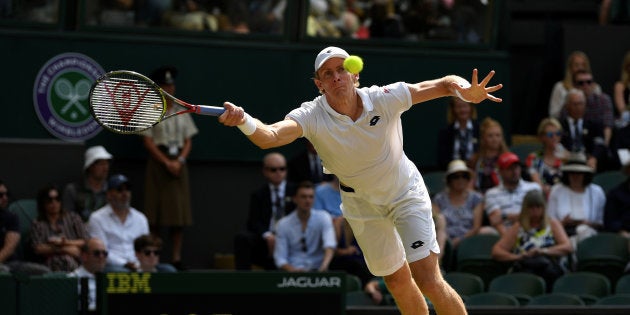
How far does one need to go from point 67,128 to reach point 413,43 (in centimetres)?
387

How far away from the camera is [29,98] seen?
1377 cm

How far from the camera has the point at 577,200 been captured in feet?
41.7

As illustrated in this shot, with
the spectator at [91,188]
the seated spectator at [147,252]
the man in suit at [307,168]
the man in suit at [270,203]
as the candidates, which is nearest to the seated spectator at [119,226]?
the seated spectator at [147,252]

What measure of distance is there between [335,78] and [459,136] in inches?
227

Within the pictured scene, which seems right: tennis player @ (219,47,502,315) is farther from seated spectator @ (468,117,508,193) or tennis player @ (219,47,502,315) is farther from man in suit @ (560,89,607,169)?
man in suit @ (560,89,607,169)

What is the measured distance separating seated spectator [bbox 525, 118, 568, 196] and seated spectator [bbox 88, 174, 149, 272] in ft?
12.9


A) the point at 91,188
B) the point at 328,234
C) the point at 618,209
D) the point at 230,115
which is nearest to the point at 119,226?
the point at 91,188

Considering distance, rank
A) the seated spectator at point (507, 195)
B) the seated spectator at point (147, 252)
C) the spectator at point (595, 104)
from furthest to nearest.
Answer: the spectator at point (595, 104), the seated spectator at point (507, 195), the seated spectator at point (147, 252)

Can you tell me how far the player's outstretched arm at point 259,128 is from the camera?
7.20 meters

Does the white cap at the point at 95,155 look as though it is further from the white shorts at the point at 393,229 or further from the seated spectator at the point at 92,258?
the white shorts at the point at 393,229

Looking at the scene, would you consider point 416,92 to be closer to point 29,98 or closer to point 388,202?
point 388,202

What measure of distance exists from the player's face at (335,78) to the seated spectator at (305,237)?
4.04 metres

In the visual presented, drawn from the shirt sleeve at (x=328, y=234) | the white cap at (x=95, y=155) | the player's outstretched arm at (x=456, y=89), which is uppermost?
the player's outstretched arm at (x=456, y=89)

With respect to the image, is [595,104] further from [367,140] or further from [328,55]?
[328,55]
